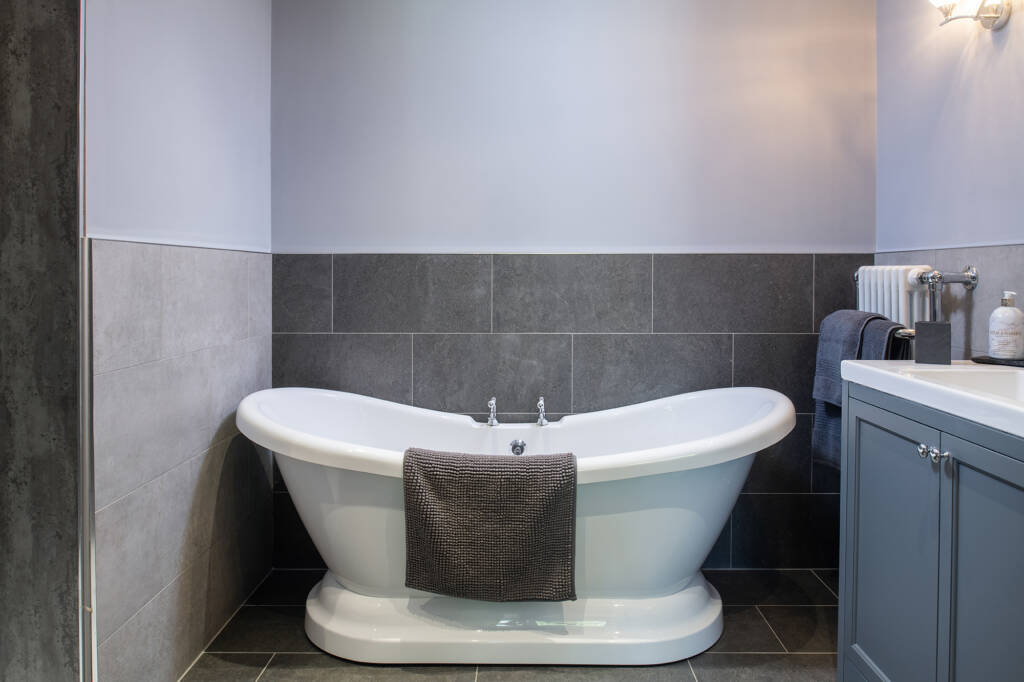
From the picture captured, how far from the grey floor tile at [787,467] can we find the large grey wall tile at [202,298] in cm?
202

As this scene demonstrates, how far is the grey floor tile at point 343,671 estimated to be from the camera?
2.04 meters

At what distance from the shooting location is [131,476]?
179 centimetres

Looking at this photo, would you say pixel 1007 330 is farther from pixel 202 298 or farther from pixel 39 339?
pixel 39 339

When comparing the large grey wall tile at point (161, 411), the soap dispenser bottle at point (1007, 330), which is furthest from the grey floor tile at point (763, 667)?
the large grey wall tile at point (161, 411)

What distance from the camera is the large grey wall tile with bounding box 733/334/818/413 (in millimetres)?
2762

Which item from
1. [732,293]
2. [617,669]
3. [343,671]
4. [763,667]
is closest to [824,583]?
[763,667]

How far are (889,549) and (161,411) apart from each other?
1.87 metres

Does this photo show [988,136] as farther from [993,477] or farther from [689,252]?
[993,477]

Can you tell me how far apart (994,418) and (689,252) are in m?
1.62

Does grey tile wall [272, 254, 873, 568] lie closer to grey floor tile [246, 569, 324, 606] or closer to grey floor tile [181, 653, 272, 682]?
grey floor tile [246, 569, 324, 606]

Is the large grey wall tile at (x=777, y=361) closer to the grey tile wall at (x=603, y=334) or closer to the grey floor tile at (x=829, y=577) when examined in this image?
the grey tile wall at (x=603, y=334)

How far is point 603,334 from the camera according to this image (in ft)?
9.09

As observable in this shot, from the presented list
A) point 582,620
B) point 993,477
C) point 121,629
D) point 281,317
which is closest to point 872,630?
point 993,477

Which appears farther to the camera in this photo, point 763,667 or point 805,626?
point 805,626
